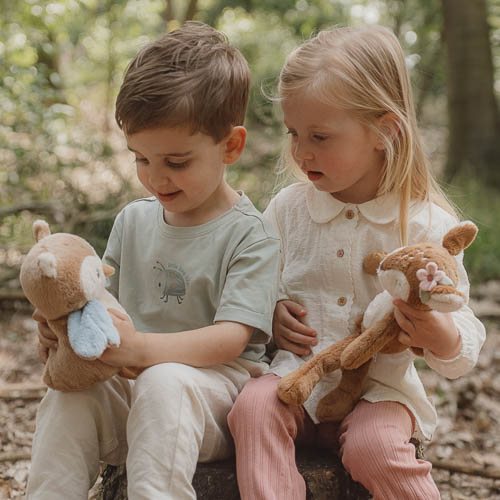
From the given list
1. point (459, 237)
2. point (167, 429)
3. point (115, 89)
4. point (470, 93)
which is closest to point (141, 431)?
point (167, 429)

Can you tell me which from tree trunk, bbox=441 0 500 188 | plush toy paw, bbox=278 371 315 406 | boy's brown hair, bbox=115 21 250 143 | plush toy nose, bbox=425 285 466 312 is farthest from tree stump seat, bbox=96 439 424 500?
tree trunk, bbox=441 0 500 188

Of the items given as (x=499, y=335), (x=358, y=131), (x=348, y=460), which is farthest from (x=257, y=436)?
(x=499, y=335)

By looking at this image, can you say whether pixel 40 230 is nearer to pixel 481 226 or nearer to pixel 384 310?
pixel 384 310

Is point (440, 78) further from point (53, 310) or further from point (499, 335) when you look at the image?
point (53, 310)

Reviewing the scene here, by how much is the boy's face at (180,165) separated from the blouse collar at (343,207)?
32cm

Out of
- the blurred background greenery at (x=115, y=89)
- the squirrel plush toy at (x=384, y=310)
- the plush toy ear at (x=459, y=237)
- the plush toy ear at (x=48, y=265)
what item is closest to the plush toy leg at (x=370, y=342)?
the squirrel plush toy at (x=384, y=310)

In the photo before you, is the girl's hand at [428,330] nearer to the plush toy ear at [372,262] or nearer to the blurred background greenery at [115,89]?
the plush toy ear at [372,262]

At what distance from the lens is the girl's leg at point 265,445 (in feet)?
5.91

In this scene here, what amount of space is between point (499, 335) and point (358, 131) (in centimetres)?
288

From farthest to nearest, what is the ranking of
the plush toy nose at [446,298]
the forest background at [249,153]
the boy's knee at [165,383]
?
the forest background at [249,153], the boy's knee at [165,383], the plush toy nose at [446,298]

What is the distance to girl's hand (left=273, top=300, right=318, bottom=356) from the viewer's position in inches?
82.7

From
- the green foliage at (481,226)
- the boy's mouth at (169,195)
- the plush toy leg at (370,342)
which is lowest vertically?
the green foliage at (481,226)

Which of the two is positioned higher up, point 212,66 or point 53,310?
point 212,66

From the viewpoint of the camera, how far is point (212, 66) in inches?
75.6
